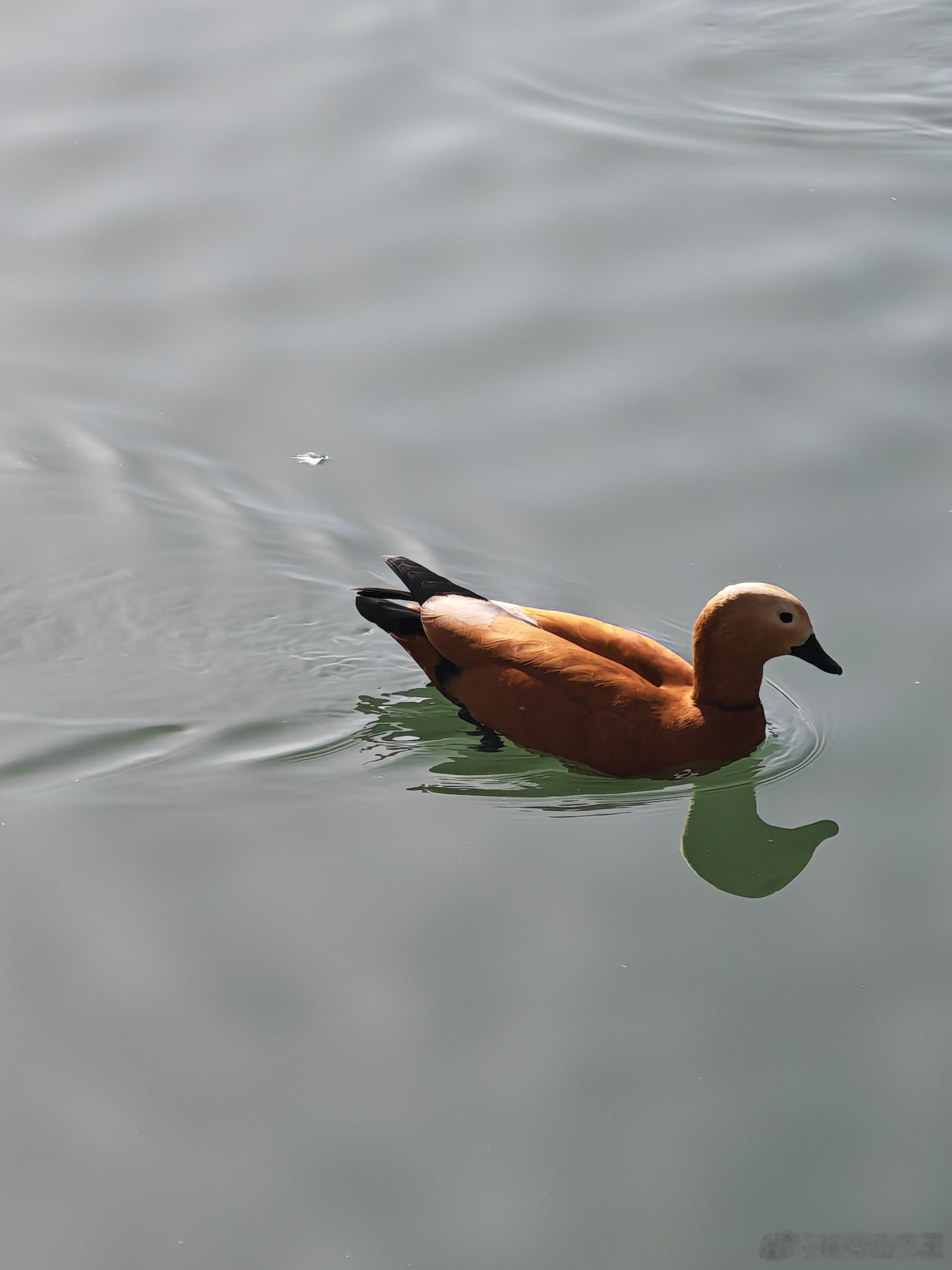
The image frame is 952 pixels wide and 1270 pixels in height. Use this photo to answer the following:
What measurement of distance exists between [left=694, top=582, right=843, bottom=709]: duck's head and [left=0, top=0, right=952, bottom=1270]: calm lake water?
33cm

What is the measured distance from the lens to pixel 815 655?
5035 millimetres

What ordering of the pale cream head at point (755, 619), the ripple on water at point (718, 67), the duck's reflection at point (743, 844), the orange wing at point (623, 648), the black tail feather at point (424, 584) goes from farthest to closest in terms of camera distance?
the ripple on water at point (718, 67), the black tail feather at point (424, 584), the orange wing at point (623, 648), the pale cream head at point (755, 619), the duck's reflection at point (743, 844)

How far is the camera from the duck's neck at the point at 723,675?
4.95 m

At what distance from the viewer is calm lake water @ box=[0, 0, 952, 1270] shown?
12.2 ft

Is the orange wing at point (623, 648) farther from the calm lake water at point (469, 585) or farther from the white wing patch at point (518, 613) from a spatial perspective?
the calm lake water at point (469, 585)

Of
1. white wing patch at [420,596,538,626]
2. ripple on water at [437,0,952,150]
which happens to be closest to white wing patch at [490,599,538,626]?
white wing patch at [420,596,538,626]

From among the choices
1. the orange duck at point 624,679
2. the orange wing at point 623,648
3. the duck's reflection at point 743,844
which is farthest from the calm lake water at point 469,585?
the orange wing at point 623,648

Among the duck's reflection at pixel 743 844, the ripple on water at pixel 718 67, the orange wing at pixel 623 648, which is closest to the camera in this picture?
the duck's reflection at pixel 743 844

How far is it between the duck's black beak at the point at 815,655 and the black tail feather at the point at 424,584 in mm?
1108


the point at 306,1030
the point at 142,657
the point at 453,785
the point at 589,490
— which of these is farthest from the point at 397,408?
the point at 306,1030

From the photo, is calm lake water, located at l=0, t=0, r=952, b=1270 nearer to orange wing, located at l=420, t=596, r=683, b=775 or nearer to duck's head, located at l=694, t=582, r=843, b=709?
orange wing, located at l=420, t=596, r=683, b=775

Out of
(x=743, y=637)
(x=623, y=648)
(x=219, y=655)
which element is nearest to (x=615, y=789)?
(x=623, y=648)

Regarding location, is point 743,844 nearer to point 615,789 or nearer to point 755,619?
point 615,789

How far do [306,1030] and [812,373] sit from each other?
13.6ft
